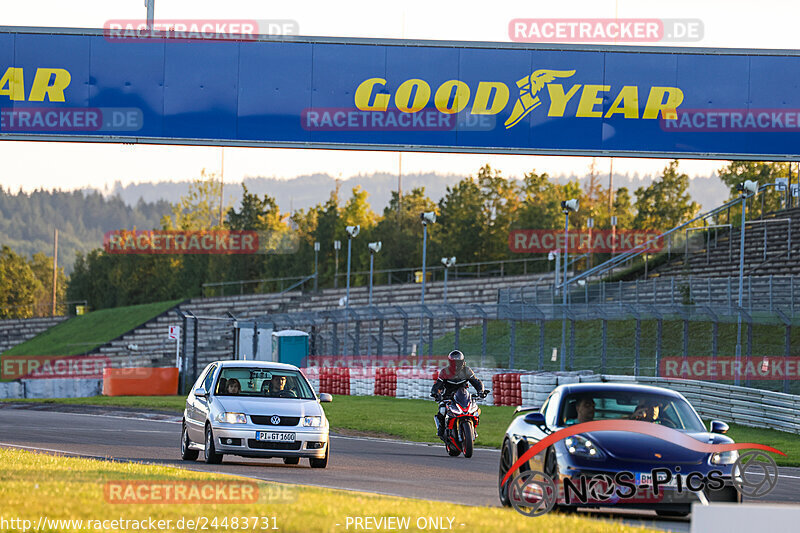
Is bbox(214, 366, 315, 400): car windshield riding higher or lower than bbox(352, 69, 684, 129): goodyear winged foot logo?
lower

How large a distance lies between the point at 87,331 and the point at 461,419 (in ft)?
242

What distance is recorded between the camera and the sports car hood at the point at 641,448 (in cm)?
1095

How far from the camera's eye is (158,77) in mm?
22719

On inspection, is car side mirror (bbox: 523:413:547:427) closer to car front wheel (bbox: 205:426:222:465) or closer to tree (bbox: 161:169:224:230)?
car front wheel (bbox: 205:426:222:465)

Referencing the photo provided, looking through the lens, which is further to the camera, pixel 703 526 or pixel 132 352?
pixel 132 352

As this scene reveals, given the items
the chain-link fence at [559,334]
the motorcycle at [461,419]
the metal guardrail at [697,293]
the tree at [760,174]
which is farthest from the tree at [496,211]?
the motorcycle at [461,419]

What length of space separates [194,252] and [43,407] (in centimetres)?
6823

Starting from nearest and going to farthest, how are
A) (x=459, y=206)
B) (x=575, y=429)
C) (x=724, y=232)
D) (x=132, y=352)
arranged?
(x=575, y=429) < (x=724, y=232) < (x=132, y=352) < (x=459, y=206)

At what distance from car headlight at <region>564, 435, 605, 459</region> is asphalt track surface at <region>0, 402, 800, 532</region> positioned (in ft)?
2.16

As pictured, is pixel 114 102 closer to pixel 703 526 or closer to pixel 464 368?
pixel 464 368

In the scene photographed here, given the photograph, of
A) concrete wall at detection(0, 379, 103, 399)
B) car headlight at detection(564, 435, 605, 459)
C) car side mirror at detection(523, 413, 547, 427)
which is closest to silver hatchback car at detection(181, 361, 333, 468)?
car side mirror at detection(523, 413, 547, 427)

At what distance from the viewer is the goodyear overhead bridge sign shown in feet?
74.2

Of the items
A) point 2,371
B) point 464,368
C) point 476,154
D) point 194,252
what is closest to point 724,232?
point 476,154

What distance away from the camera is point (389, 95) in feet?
74.6
